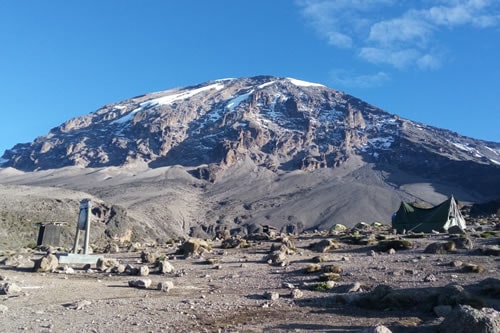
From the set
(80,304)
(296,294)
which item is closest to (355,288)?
(296,294)

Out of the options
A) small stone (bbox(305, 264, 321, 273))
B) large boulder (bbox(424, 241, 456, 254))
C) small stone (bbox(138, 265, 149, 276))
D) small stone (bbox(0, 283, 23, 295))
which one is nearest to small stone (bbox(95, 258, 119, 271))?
small stone (bbox(138, 265, 149, 276))

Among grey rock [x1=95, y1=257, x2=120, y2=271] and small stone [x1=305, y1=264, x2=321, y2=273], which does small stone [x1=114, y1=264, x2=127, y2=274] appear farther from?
small stone [x1=305, y1=264, x2=321, y2=273]

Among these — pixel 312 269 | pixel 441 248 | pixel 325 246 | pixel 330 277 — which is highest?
pixel 441 248

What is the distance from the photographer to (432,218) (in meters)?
30.8

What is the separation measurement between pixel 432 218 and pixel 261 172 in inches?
5060

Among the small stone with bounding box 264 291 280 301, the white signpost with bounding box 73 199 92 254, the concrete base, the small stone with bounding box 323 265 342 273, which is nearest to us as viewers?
the small stone with bounding box 264 291 280 301

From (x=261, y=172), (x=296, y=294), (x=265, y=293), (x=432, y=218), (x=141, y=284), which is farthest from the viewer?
(x=261, y=172)

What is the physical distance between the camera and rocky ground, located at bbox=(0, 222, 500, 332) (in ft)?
27.0

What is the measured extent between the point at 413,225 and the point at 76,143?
602 ft

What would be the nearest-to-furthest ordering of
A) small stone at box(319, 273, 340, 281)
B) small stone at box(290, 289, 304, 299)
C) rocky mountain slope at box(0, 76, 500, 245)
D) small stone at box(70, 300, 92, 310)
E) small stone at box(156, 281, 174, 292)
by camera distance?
small stone at box(70, 300, 92, 310), small stone at box(290, 289, 304, 299), small stone at box(156, 281, 174, 292), small stone at box(319, 273, 340, 281), rocky mountain slope at box(0, 76, 500, 245)

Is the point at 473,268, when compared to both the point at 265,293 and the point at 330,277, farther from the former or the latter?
the point at 265,293

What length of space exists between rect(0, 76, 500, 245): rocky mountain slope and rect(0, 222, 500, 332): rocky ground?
71.2 m

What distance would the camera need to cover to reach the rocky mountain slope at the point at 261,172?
11163cm

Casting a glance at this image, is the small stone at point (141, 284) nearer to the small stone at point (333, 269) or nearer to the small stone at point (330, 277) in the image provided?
the small stone at point (330, 277)
